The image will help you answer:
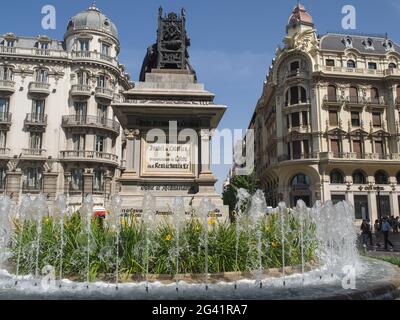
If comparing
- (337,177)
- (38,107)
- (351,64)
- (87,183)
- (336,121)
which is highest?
(351,64)

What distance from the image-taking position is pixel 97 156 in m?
40.4

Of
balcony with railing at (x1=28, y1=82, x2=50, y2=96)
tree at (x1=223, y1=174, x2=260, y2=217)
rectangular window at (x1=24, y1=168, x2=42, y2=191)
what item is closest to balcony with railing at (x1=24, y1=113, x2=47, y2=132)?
balcony with railing at (x1=28, y1=82, x2=50, y2=96)

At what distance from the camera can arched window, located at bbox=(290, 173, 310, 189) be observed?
4332cm

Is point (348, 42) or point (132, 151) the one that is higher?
point (348, 42)

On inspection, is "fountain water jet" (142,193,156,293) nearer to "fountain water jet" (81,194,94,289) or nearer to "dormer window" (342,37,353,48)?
"fountain water jet" (81,194,94,289)

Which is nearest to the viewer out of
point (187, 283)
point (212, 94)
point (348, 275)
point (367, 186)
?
point (187, 283)

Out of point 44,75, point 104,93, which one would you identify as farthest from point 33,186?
point 104,93

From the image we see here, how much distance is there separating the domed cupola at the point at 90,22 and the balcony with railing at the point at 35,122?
10.7 m

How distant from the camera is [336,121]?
44.2 metres

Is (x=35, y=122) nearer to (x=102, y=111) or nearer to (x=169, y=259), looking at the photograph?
(x=102, y=111)

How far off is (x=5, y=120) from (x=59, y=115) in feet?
18.1
